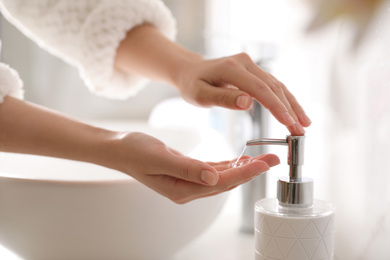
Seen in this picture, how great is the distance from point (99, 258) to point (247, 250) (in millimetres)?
235

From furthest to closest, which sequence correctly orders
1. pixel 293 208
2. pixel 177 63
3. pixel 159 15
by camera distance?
pixel 159 15
pixel 177 63
pixel 293 208

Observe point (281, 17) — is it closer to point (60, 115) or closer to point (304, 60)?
point (304, 60)

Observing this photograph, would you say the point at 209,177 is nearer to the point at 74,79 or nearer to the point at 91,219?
the point at 91,219

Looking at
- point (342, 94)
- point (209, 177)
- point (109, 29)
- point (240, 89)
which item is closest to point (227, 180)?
point (209, 177)

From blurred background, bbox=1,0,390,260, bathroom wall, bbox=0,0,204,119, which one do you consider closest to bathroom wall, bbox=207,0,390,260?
blurred background, bbox=1,0,390,260

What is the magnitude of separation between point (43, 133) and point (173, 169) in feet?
0.58

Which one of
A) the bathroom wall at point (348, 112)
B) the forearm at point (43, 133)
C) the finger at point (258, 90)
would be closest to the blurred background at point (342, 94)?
the bathroom wall at point (348, 112)

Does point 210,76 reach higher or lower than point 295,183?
higher

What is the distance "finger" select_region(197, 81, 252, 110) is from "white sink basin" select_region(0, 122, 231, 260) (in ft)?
0.40

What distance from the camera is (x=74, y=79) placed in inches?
53.7

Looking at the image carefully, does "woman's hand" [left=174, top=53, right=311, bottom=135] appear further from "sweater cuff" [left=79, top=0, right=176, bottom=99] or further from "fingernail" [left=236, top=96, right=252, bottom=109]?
"sweater cuff" [left=79, top=0, right=176, bottom=99]

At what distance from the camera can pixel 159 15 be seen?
2.42 feet

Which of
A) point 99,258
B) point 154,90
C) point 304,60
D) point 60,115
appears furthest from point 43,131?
point 154,90

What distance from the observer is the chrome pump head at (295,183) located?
18.1 inches
